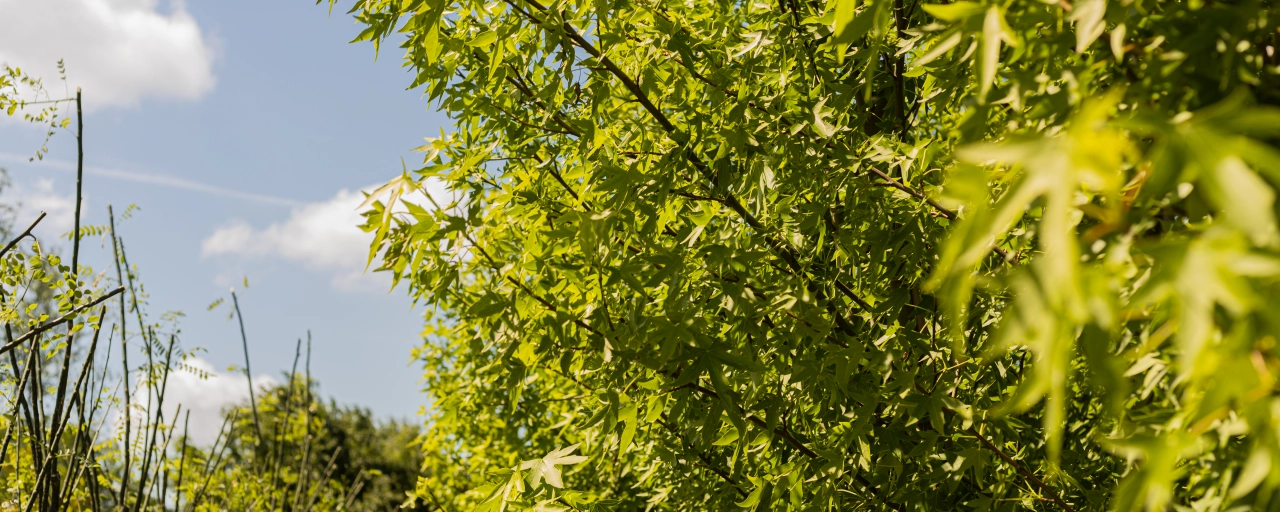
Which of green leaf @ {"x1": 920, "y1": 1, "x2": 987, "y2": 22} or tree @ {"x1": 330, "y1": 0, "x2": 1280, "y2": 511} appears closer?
tree @ {"x1": 330, "y1": 0, "x2": 1280, "y2": 511}

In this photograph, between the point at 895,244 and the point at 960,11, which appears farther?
the point at 895,244

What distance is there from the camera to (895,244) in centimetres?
185

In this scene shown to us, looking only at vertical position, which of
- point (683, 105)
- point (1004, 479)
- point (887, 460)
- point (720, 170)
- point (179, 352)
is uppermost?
point (179, 352)

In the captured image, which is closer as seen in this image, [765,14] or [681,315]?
[681,315]

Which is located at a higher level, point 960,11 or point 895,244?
point 960,11

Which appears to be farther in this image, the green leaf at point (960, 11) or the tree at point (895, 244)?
the green leaf at point (960, 11)

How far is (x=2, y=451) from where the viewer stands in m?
2.32

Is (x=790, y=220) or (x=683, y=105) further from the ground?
(x=683, y=105)

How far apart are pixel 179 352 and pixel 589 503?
91.2 inches

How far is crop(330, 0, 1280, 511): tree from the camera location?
63 centimetres

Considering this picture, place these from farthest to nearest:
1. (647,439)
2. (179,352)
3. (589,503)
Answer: (179,352) → (647,439) → (589,503)

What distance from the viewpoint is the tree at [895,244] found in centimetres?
63

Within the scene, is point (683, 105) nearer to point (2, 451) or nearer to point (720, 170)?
point (720, 170)

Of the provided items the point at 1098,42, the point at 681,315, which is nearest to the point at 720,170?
the point at 681,315
